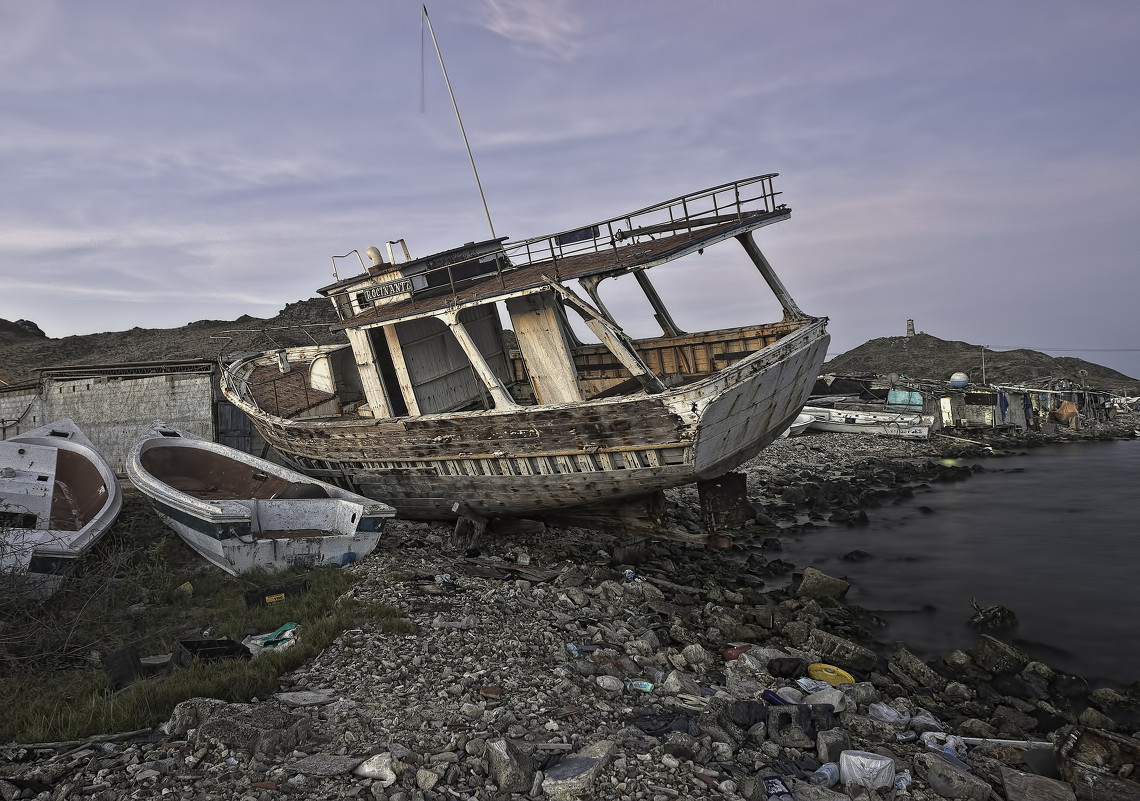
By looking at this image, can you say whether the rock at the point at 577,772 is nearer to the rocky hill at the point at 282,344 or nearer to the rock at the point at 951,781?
the rock at the point at 951,781

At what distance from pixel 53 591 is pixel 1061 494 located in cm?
Result: 2418

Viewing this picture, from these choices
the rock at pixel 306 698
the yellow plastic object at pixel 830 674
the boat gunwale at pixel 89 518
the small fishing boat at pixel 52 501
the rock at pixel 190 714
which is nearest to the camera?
the rock at pixel 190 714

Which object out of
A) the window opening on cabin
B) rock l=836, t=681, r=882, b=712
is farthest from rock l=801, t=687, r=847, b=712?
the window opening on cabin

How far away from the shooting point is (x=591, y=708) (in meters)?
5.70

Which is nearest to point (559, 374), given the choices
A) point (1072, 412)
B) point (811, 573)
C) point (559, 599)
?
point (559, 599)

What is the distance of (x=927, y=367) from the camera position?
55.2 meters

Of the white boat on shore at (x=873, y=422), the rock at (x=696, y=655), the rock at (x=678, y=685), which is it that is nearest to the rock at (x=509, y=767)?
the rock at (x=678, y=685)

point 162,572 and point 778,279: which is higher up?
point 778,279

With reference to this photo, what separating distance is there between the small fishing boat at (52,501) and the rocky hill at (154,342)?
11.9 meters

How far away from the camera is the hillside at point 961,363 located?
50031mm

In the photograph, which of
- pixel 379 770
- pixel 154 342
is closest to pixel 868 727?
pixel 379 770

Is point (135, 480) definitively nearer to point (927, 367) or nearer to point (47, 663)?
point (47, 663)

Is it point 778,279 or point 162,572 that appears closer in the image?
point 162,572

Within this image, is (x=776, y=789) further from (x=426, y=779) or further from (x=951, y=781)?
(x=426, y=779)
